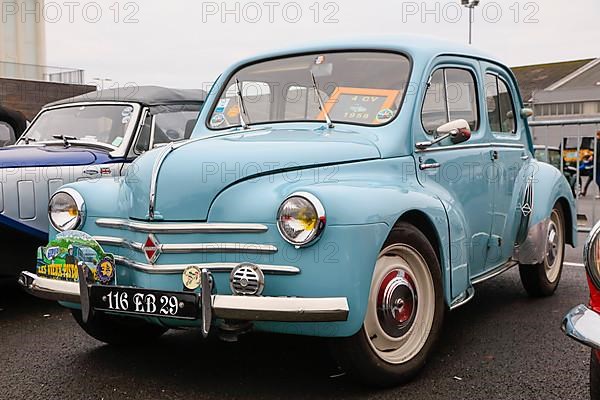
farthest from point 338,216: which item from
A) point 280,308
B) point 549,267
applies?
point 549,267

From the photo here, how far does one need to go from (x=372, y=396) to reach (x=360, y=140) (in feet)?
4.30

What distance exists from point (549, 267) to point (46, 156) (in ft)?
12.9

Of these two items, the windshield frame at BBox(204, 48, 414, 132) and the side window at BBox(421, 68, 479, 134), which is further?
the side window at BBox(421, 68, 479, 134)

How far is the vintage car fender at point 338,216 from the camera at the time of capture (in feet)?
9.80

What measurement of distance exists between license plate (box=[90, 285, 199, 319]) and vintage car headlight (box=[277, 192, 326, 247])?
49cm

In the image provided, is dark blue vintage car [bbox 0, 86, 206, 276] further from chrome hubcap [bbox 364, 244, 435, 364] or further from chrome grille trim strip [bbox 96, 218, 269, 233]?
chrome hubcap [bbox 364, 244, 435, 364]

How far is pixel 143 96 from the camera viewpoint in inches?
245

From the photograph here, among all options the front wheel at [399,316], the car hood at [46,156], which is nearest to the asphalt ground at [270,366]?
the front wheel at [399,316]

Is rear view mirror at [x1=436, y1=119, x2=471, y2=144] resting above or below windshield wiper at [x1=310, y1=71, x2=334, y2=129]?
below

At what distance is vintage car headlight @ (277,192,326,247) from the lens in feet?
9.80

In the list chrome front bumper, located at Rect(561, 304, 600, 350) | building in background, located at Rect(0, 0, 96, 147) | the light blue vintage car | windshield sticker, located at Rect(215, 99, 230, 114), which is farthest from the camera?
building in background, located at Rect(0, 0, 96, 147)

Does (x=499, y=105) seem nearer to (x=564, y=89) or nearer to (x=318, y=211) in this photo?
(x=318, y=211)

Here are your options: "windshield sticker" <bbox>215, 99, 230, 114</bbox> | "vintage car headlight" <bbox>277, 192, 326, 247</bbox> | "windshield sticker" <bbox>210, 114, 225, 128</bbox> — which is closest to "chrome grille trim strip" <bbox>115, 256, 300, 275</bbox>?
"vintage car headlight" <bbox>277, 192, 326, 247</bbox>

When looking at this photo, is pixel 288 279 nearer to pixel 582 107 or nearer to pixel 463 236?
pixel 463 236
